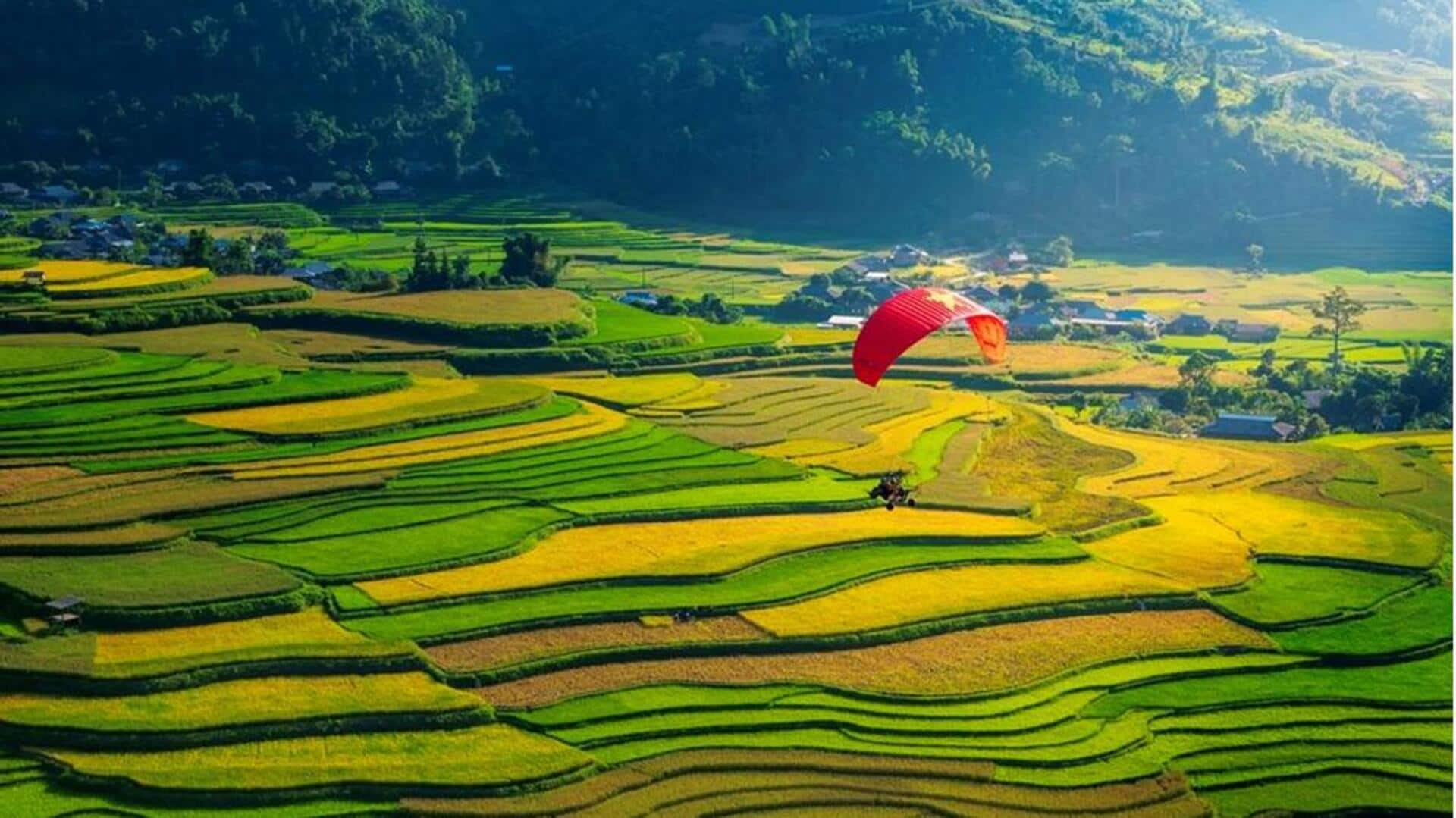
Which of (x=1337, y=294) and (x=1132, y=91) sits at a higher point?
(x=1132, y=91)

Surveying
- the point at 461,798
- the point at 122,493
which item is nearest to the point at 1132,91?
the point at 122,493

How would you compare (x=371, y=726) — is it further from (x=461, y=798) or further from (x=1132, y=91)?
(x=1132, y=91)

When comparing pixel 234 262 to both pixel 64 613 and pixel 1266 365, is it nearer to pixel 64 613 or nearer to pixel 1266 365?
pixel 64 613

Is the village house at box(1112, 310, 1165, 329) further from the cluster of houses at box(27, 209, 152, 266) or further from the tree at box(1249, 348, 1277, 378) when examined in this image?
the cluster of houses at box(27, 209, 152, 266)

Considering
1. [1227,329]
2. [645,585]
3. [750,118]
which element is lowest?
[645,585]

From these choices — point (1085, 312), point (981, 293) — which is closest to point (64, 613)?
point (1085, 312)

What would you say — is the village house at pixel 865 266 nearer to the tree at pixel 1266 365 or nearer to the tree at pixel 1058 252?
the tree at pixel 1058 252

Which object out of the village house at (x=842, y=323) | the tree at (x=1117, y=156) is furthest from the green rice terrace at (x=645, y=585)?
the tree at (x=1117, y=156)
